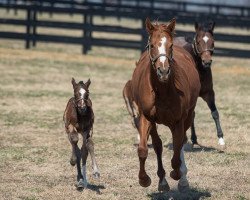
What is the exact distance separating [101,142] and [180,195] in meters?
4.11

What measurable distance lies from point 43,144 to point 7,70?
12396 mm

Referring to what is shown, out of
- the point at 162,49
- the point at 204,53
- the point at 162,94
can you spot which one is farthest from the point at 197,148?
the point at 162,49

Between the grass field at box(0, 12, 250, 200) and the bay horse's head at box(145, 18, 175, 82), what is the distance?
6.60 feet

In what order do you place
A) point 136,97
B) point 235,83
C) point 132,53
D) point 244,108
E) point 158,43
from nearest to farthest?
1. point 158,43
2. point 136,97
3. point 244,108
4. point 235,83
5. point 132,53

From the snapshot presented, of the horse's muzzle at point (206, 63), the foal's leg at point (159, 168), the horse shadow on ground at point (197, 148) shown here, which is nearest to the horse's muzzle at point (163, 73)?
the foal's leg at point (159, 168)

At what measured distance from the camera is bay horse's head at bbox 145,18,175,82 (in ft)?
23.6

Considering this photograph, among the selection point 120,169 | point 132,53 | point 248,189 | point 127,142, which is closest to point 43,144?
point 127,142

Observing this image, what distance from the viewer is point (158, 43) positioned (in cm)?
744

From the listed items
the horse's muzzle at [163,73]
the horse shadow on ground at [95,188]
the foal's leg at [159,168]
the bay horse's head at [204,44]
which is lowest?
the horse shadow on ground at [95,188]

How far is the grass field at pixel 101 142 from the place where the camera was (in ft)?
29.6

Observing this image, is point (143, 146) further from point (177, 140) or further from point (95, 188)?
point (95, 188)

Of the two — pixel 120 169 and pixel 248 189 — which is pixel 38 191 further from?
pixel 248 189

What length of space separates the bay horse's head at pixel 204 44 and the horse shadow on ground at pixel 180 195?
10.4 feet

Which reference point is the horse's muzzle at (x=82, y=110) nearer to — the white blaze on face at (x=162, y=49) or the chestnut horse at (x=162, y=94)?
the chestnut horse at (x=162, y=94)
